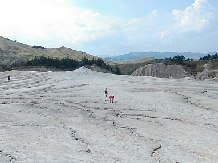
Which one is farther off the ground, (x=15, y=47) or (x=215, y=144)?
(x=15, y=47)

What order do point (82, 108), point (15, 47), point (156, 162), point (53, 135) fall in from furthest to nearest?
point (15, 47), point (82, 108), point (53, 135), point (156, 162)

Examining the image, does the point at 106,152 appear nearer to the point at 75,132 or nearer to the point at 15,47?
the point at 75,132

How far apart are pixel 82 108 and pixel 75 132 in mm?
10469

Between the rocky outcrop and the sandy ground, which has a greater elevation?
the rocky outcrop

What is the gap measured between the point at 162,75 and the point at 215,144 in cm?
8986

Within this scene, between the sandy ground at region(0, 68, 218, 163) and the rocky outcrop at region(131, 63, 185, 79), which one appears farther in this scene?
the rocky outcrop at region(131, 63, 185, 79)

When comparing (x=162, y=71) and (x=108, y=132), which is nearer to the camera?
(x=108, y=132)

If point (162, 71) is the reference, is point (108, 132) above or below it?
below

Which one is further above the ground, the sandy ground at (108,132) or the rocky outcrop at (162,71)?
the rocky outcrop at (162,71)

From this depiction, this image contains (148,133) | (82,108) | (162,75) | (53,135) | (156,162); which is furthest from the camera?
(162,75)

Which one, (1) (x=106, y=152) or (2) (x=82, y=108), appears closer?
(1) (x=106, y=152)

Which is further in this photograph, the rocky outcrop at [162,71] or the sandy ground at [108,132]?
the rocky outcrop at [162,71]

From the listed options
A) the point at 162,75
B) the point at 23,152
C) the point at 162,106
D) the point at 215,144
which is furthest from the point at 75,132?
the point at 162,75

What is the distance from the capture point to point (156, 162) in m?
15.2
